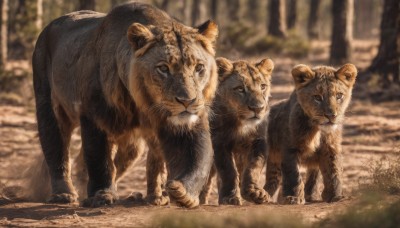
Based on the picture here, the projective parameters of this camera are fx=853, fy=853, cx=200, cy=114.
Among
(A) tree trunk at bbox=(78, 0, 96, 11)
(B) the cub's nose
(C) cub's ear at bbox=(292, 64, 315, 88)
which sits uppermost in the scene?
(A) tree trunk at bbox=(78, 0, 96, 11)

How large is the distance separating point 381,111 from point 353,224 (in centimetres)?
1118

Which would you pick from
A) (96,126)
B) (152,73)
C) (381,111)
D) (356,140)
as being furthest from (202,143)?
(381,111)

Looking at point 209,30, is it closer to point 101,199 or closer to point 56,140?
point 101,199

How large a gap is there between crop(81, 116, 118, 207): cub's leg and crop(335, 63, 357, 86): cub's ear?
257cm

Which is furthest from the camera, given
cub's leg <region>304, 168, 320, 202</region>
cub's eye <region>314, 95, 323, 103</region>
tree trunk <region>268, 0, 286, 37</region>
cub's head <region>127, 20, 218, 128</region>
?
tree trunk <region>268, 0, 286, 37</region>

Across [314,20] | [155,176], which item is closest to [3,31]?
[155,176]

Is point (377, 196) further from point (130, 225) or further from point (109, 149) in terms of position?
point (109, 149)

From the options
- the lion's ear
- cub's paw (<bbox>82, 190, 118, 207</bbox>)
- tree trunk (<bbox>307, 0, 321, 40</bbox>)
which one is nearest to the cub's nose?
cub's paw (<bbox>82, 190, 118, 207</bbox>)

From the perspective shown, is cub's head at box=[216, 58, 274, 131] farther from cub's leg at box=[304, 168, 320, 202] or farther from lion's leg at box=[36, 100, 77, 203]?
lion's leg at box=[36, 100, 77, 203]

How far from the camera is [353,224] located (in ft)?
19.1

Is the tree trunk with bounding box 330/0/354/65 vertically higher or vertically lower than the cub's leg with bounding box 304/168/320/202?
higher

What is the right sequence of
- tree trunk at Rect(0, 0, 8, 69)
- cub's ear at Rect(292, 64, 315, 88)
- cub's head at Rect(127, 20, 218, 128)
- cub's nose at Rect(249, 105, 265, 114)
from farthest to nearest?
tree trunk at Rect(0, 0, 8, 69) < cub's ear at Rect(292, 64, 315, 88) < cub's nose at Rect(249, 105, 265, 114) < cub's head at Rect(127, 20, 218, 128)

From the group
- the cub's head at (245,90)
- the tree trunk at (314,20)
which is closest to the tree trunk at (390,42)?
the cub's head at (245,90)

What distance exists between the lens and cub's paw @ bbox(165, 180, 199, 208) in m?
6.55
